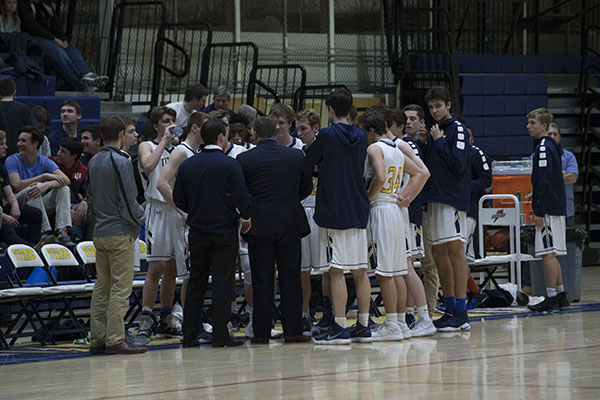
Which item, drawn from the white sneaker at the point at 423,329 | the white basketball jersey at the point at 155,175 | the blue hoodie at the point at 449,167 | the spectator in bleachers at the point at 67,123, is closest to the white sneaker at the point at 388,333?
the white sneaker at the point at 423,329

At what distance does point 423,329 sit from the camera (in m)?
8.34

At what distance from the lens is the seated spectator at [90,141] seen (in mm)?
9947

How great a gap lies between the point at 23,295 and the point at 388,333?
9.52 feet

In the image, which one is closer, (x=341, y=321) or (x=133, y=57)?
(x=341, y=321)

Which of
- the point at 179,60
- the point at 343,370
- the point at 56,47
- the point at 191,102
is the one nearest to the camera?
the point at 343,370

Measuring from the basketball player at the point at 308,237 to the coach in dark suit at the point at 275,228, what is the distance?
0.77 feet

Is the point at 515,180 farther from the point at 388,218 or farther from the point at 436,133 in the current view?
the point at 388,218

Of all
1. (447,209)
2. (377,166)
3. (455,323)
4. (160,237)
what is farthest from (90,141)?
(455,323)

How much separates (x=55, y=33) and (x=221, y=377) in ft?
27.0

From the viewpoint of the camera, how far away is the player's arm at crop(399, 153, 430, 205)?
8.14m

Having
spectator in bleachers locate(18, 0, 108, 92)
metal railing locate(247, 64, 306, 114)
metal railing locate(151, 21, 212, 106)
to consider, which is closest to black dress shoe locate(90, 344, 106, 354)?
spectator in bleachers locate(18, 0, 108, 92)

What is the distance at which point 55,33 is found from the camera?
13484mm

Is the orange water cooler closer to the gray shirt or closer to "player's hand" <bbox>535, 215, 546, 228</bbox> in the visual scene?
"player's hand" <bbox>535, 215, 546, 228</bbox>

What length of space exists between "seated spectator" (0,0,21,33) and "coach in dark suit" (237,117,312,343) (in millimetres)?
5814
